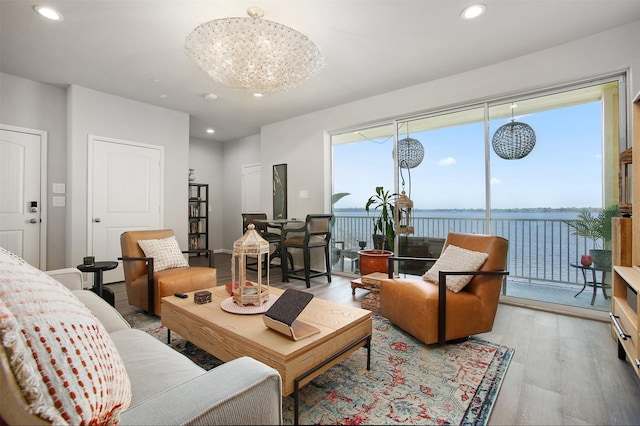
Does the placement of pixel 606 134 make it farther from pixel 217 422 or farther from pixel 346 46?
pixel 217 422

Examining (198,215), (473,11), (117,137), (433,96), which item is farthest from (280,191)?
(473,11)

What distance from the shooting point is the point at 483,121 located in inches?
134

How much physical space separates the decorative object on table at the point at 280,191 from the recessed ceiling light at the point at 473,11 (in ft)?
11.2

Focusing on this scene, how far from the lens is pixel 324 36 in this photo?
2.67 metres

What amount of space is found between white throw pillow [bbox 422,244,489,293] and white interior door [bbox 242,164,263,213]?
14.4ft

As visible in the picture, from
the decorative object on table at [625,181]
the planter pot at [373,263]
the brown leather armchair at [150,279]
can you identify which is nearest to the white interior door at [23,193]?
the brown leather armchair at [150,279]

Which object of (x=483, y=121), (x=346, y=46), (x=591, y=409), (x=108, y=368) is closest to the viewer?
(x=108, y=368)

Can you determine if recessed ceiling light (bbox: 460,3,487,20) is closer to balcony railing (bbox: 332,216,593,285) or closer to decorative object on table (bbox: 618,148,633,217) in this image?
decorative object on table (bbox: 618,148,633,217)

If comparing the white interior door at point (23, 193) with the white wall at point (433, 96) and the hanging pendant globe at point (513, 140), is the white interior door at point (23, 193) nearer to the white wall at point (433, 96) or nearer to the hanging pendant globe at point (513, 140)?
the white wall at point (433, 96)

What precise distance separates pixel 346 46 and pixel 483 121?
1840 mm

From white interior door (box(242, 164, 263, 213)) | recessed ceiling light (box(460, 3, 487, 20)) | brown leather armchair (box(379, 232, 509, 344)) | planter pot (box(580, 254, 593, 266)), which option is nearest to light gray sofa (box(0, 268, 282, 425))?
brown leather armchair (box(379, 232, 509, 344))

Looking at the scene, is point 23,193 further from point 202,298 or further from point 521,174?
point 521,174

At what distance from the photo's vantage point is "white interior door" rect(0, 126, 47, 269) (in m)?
3.48

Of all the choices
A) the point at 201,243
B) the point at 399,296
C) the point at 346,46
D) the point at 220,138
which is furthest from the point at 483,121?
the point at 201,243
